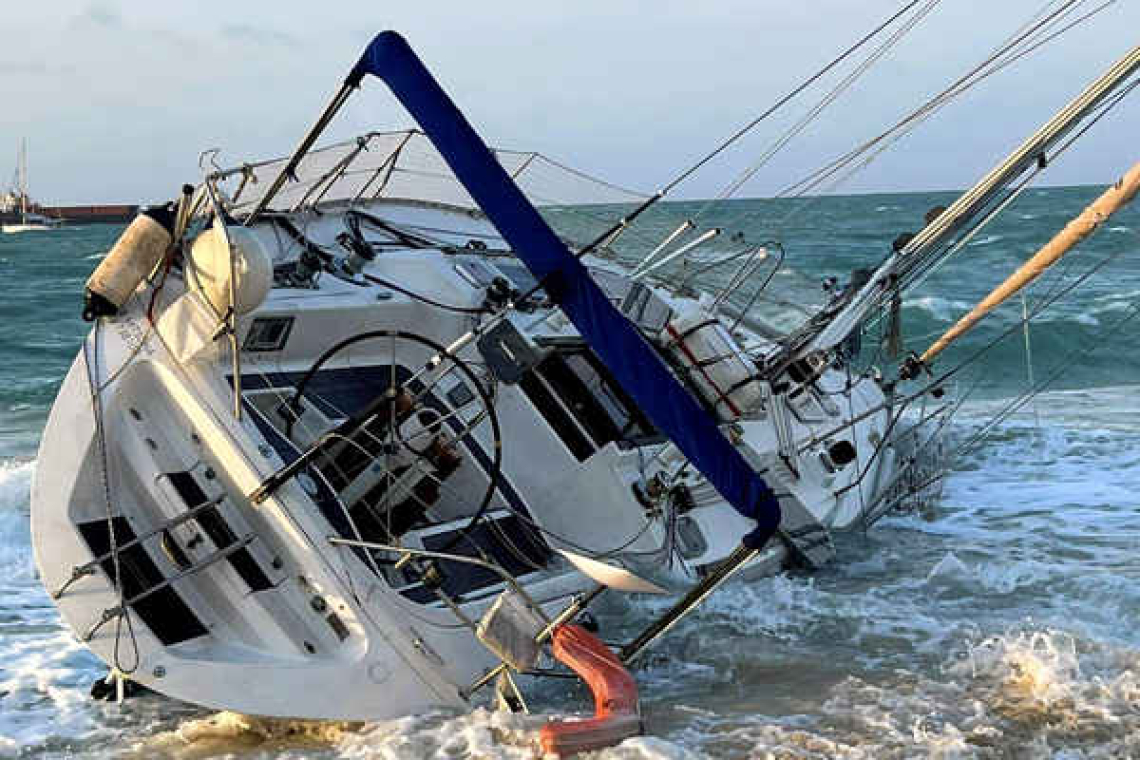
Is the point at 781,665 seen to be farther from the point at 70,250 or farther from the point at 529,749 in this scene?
the point at 70,250

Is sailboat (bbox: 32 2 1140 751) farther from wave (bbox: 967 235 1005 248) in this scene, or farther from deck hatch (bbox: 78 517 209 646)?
wave (bbox: 967 235 1005 248)

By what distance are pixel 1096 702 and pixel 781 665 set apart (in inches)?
55.6

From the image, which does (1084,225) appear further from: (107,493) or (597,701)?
(107,493)

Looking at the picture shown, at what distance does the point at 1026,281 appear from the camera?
7602 mm

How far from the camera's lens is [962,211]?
797 centimetres

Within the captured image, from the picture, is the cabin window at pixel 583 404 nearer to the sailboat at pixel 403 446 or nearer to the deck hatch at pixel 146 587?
the sailboat at pixel 403 446

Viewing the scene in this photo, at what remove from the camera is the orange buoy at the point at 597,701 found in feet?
17.0

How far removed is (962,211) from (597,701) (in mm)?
4078

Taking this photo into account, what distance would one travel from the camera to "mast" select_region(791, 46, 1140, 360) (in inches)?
281

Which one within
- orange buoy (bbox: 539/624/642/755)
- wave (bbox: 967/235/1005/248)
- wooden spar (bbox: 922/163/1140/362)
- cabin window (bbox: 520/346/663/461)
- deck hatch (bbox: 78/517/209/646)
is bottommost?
wave (bbox: 967/235/1005/248)

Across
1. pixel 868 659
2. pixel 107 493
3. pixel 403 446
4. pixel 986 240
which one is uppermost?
pixel 107 493

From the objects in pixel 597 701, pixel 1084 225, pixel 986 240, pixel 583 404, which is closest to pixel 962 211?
pixel 1084 225

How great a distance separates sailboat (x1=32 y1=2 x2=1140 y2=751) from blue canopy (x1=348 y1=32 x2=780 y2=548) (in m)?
0.01

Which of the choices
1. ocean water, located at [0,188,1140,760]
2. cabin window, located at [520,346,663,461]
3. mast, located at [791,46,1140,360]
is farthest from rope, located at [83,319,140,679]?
mast, located at [791,46,1140,360]
